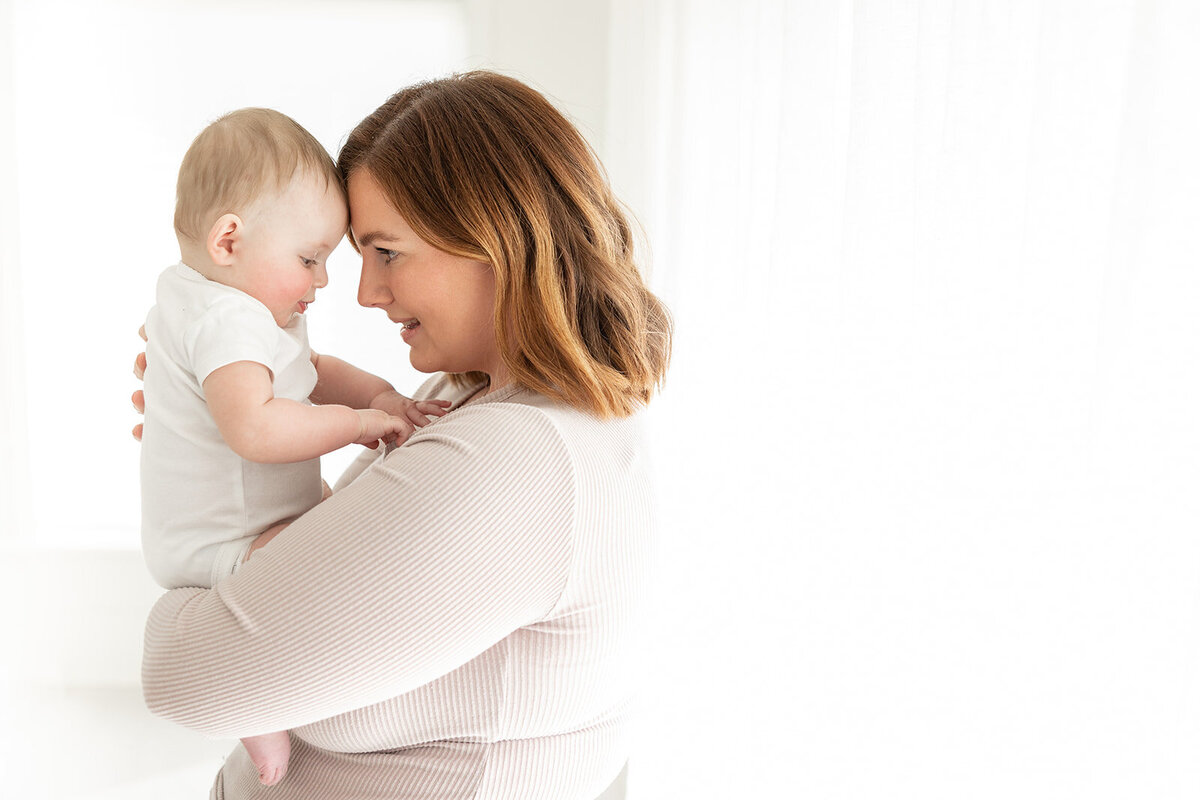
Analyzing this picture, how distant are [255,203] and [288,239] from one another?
0.06 metres

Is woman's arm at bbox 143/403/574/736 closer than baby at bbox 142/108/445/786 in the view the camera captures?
Yes

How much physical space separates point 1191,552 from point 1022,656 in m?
0.19

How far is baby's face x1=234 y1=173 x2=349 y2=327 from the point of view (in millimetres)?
1111

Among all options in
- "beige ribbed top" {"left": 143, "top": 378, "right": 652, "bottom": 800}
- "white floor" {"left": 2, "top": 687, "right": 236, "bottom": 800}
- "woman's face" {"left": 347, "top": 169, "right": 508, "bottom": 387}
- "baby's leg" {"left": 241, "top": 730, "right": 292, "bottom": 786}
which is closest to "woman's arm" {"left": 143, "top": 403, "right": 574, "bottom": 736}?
"beige ribbed top" {"left": 143, "top": 378, "right": 652, "bottom": 800}

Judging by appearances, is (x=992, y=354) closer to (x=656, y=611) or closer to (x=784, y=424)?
(x=784, y=424)

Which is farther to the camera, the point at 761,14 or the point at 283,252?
the point at 761,14

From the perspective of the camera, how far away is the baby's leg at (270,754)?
41.1 inches

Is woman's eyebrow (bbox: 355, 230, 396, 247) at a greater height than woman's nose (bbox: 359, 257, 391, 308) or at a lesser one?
greater

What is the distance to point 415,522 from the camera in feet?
2.75

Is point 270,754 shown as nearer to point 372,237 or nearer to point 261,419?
point 261,419

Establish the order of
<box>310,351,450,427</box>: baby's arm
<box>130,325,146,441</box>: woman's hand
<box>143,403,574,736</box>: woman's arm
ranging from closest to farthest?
<box>143,403,574,736</box>: woman's arm, <box>130,325,146,441</box>: woman's hand, <box>310,351,450,427</box>: baby's arm

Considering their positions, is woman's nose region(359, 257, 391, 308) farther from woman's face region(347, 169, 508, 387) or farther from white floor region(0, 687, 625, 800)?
white floor region(0, 687, 625, 800)

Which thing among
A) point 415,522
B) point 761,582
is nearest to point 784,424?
point 761,582

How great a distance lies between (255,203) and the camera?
43.4 inches
